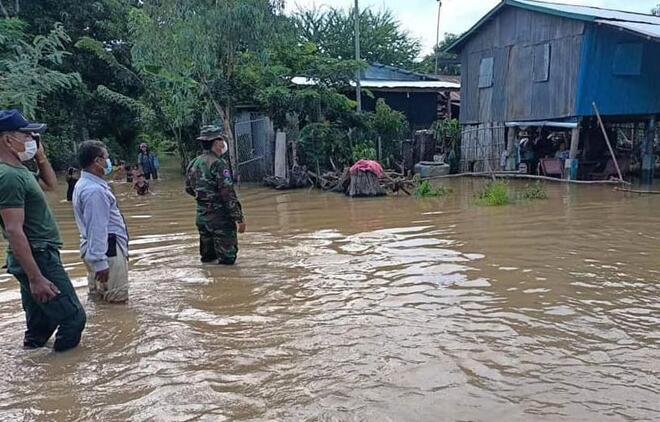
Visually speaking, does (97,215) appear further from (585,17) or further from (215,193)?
(585,17)

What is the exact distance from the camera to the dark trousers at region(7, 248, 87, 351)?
389cm

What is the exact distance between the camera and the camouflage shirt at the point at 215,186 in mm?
6363

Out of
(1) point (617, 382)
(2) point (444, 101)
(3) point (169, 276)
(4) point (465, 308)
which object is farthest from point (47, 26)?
(1) point (617, 382)

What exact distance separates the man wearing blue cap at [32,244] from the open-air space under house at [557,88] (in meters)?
13.4

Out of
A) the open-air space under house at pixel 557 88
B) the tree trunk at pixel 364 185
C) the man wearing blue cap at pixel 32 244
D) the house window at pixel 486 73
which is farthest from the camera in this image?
the house window at pixel 486 73

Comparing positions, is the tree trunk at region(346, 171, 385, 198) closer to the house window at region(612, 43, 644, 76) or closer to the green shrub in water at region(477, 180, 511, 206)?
the green shrub in water at region(477, 180, 511, 206)

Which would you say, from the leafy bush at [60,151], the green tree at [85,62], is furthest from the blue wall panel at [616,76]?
the leafy bush at [60,151]

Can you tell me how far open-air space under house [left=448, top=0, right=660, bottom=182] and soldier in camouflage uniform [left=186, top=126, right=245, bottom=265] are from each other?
11093 millimetres

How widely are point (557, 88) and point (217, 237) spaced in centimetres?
1326

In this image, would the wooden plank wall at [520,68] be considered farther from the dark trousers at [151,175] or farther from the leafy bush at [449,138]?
the dark trousers at [151,175]

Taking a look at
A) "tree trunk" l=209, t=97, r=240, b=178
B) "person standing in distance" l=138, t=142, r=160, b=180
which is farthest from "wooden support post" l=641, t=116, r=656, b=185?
"person standing in distance" l=138, t=142, r=160, b=180

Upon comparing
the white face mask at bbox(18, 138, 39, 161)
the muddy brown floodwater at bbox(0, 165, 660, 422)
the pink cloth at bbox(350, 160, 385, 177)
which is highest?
the white face mask at bbox(18, 138, 39, 161)

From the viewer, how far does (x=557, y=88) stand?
16844 mm

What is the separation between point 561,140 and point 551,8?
14.0 ft
